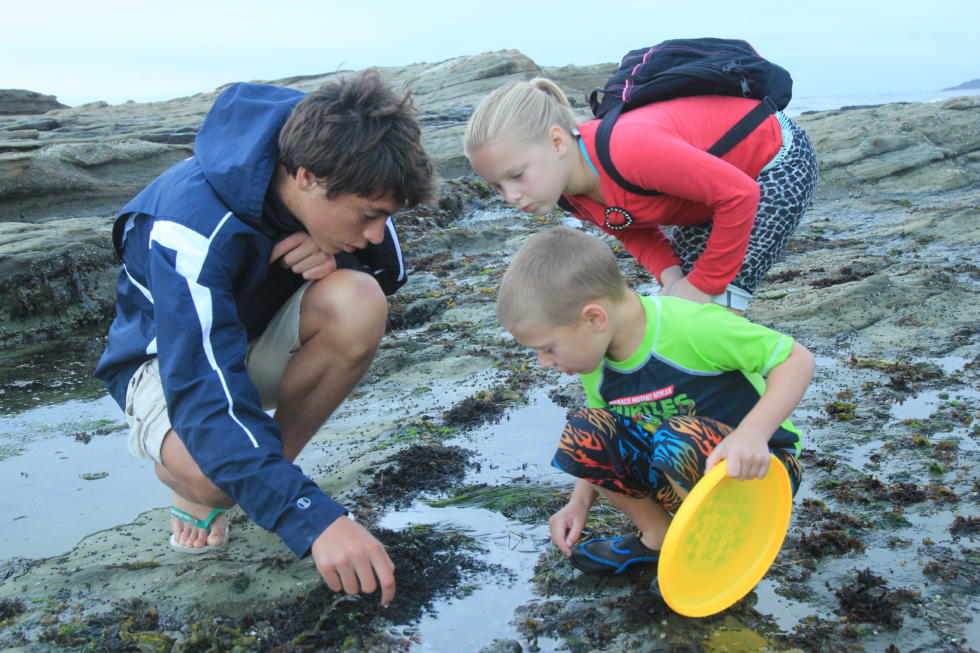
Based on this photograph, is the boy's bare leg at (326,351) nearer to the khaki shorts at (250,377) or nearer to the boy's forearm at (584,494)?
the khaki shorts at (250,377)

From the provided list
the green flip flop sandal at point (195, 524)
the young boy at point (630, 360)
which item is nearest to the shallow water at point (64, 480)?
the green flip flop sandal at point (195, 524)

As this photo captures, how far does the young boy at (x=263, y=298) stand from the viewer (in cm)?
202

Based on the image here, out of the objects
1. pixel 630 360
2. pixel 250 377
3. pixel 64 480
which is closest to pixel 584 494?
pixel 630 360

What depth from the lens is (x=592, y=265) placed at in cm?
218

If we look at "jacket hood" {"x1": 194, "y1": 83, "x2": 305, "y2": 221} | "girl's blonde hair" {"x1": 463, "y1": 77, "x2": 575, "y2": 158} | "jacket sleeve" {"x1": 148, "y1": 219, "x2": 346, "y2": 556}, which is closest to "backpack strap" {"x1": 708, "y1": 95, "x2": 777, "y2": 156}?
"girl's blonde hair" {"x1": 463, "y1": 77, "x2": 575, "y2": 158}

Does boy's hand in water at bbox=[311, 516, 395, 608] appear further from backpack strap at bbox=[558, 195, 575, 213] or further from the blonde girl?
backpack strap at bbox=[558, 195, 575, 213]

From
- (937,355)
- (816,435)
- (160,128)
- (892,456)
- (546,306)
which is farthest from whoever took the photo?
(160,128)

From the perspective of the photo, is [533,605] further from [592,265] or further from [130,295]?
[130,295]

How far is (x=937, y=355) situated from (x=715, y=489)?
251 centimetres

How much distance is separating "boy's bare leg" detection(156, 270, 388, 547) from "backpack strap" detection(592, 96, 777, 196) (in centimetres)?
94

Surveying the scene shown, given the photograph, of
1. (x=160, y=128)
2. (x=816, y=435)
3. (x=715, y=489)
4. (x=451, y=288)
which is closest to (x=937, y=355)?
(x=816, y=435)

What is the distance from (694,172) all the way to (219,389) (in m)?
1.62

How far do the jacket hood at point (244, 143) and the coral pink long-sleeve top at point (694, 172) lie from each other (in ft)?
3.63

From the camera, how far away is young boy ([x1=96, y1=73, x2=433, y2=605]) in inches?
79.5
